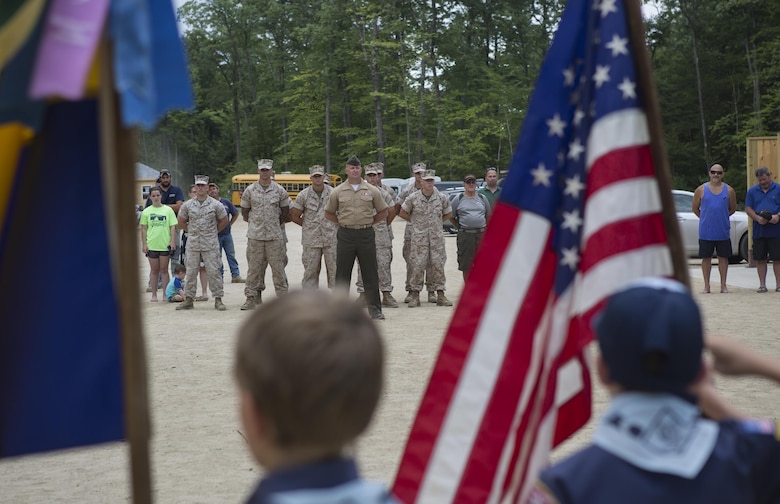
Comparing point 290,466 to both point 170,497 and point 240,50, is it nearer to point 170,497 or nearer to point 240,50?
point 170,497

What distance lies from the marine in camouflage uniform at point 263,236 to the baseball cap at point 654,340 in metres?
14.2

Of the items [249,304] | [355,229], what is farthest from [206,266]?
[355,229]

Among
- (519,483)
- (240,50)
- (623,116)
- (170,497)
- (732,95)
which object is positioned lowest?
(170,497)

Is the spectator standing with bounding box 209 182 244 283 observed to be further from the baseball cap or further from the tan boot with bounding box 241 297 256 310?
the baseball cap

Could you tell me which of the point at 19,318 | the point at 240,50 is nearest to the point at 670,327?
the point at 19,318

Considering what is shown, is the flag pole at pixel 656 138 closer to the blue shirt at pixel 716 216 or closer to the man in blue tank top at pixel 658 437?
the man in blue tank top at pixel 658 437

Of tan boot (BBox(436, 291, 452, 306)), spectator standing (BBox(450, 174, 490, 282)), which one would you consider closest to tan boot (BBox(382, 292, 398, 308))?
tan boot (BBox(436, 291, 452, 306))

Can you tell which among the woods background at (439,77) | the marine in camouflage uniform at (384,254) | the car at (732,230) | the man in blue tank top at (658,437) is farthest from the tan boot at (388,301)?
the woods background at (439,77)

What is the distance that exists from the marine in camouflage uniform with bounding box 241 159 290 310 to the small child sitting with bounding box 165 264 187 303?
1683 mm

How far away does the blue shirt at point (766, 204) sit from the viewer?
1591 centimetres

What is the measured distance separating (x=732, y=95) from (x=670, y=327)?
5884 cm

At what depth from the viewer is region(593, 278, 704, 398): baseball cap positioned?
202 centimetres

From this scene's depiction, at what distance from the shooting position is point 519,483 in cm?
329

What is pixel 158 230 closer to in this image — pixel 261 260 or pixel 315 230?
pixel 261 260
